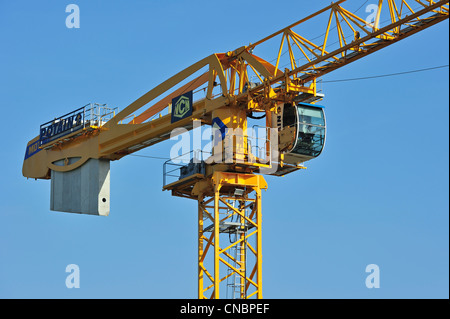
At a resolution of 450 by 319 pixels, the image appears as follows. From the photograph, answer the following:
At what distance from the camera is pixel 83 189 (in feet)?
180

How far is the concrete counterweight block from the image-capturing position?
177 ft

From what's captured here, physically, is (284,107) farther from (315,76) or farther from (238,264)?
(238,264)

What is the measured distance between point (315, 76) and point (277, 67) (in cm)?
192

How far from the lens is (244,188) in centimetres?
4775

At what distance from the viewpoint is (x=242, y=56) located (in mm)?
47188

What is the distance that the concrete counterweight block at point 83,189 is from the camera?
5388 cm
